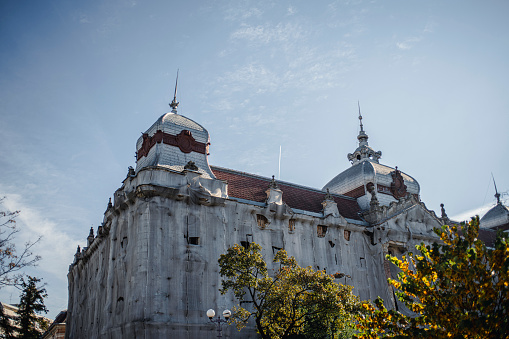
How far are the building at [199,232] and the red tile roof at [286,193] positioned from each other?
131mm

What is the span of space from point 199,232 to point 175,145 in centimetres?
762

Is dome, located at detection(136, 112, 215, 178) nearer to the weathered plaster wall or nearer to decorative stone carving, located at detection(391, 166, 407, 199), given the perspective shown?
the weathered plaster wall

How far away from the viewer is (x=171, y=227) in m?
30.8

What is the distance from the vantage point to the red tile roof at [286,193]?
121ft

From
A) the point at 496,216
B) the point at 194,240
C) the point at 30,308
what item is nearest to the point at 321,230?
the point at 194,240

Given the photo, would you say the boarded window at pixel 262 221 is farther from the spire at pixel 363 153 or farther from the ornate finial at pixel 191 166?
the spire at pixel 363 153

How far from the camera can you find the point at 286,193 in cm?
4025

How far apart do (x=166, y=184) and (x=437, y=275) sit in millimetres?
20940

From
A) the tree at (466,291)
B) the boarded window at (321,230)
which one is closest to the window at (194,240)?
the boarded window at (321,230)

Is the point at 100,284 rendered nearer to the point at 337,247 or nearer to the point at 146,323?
the point at 146,323

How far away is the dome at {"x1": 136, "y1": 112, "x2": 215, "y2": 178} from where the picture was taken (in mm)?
34219

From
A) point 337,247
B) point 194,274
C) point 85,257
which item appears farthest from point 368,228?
point 85,257

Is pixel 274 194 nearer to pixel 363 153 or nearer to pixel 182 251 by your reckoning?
pixel 182 251

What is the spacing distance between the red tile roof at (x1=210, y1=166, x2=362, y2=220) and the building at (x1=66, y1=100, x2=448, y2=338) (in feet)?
0.43
